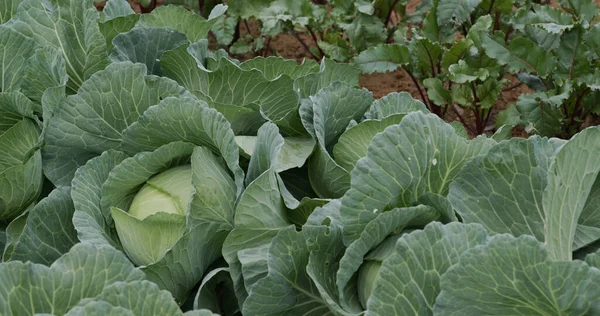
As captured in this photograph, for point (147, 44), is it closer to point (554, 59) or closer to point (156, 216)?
point (156, 216)

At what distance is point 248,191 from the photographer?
1.77 metres

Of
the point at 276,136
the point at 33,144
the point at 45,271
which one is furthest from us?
the point at 33,144

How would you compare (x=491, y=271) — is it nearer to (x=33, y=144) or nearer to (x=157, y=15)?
(x=33, y=144)

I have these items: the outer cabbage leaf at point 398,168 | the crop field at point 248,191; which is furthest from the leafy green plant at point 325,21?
the outer cabbage leaf at point 398,168

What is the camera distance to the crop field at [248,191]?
141 cm

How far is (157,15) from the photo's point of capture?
2.49 m

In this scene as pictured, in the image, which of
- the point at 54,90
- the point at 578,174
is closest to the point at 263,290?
the point at 578,174

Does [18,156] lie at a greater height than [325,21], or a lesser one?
greater

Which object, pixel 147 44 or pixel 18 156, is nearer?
pixel 18 156

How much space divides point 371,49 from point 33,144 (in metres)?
1.82

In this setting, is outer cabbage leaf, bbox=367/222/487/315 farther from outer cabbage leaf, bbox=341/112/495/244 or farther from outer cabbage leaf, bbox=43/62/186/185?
outer cabbage leaf, bbox=43/62/186/185

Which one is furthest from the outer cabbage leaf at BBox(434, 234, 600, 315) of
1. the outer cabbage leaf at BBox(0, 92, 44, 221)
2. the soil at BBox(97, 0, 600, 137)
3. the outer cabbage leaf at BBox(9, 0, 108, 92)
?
the soil at BBox(97, 0, 600, 137)

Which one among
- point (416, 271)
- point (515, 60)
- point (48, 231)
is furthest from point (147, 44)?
point (515, 60)

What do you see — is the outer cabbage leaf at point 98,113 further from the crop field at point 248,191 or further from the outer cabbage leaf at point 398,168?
the outer cabbage leaf at point 398,168
